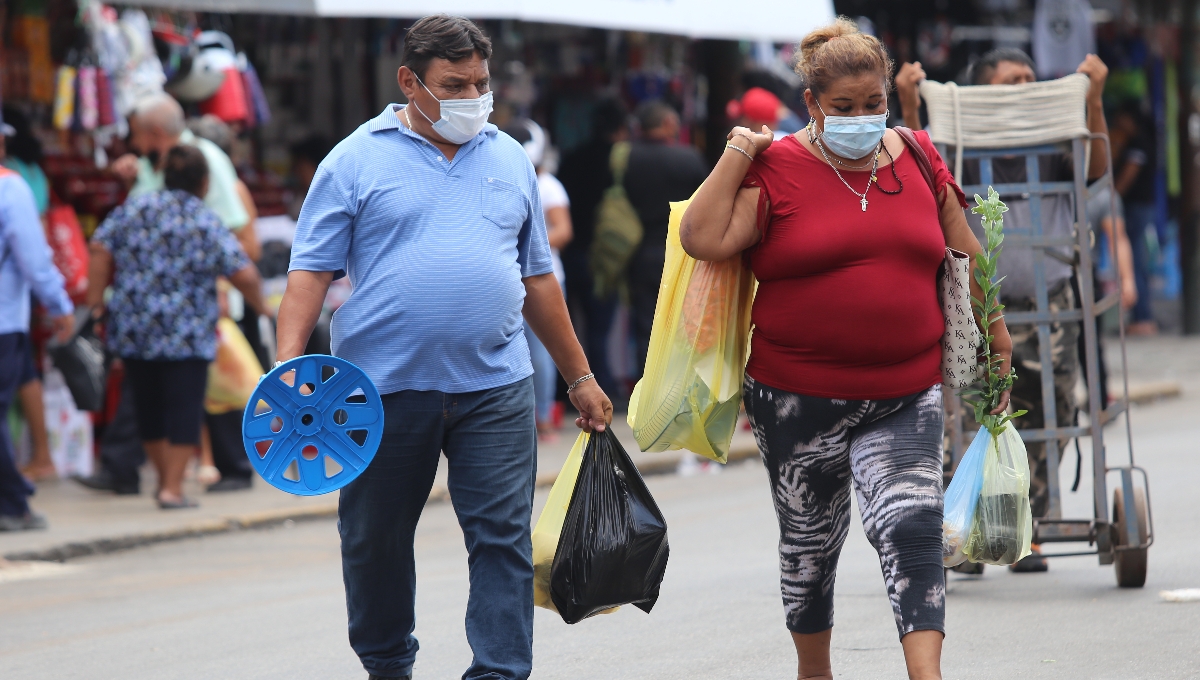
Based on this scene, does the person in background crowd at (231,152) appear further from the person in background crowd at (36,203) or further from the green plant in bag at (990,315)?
the green plant in bag at (990,315)

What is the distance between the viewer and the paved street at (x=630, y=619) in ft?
17.6

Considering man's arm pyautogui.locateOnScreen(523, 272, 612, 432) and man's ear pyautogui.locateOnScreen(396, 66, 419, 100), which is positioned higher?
man's ear pyautogui.locateOnScreen(396, 66, 419, 100)

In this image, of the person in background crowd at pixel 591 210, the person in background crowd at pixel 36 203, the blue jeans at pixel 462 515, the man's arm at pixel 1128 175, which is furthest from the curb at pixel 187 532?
the man's arm at pixel 1128 175

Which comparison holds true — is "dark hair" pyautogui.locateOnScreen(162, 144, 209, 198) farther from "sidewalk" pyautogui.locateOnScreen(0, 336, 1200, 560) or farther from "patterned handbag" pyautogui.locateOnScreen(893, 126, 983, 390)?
"patterned handbag" pyautogui.locateOnScreen(893, 126, 983, 390)

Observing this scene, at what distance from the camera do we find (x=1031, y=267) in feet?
20.6

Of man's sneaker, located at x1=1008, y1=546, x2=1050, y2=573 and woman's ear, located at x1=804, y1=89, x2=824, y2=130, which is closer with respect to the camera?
woman's ear, located at x1=804, y1=89, x2=824, y2=130

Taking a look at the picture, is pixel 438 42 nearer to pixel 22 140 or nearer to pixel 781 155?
pixel 781 155

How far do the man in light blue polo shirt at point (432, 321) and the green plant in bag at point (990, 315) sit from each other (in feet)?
4.03

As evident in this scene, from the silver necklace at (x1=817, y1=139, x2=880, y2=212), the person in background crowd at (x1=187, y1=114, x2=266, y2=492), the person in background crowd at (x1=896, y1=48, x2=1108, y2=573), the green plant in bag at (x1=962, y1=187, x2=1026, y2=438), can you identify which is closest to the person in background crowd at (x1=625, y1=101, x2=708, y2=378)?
the person in background crowd at (x1=187, y1=114, x2=266, y2=492)

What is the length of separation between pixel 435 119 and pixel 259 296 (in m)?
5.10

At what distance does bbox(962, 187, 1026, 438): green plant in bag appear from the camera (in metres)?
4.45

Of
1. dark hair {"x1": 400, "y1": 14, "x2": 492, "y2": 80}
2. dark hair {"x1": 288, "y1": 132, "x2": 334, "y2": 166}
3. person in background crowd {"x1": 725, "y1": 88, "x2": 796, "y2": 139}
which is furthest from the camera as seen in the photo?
dark hair {"x1": 288, "y1": 132, "x2": 334, "y2": 166}

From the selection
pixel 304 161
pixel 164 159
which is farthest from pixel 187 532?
pixel 304 161

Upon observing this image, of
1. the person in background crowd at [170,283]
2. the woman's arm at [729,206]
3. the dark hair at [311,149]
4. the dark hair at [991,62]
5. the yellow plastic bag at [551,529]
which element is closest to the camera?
the woman's arm at [729,206]
